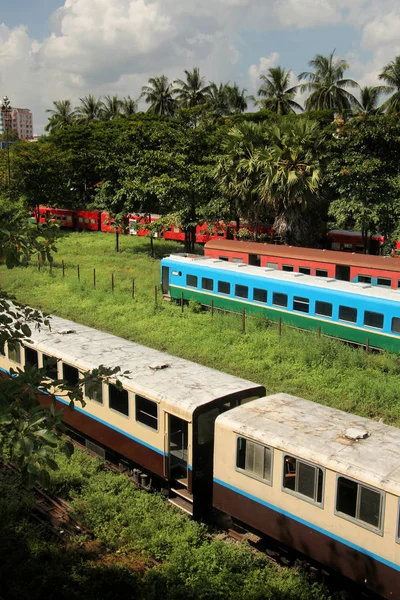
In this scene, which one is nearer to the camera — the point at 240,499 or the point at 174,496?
the point at 240,499

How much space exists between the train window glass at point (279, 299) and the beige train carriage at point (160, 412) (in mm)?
10068

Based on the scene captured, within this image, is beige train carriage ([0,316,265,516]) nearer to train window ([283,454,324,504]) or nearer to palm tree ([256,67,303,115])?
train window ([283,454,324,504])

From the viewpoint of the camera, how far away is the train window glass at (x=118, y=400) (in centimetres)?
1126

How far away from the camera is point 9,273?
34.2m

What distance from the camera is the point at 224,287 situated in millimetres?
24516

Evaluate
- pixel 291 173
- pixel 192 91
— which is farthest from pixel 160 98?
pixel 291 173

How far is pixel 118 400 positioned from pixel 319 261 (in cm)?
1601

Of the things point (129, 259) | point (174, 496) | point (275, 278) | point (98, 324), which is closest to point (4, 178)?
point (129, 259)

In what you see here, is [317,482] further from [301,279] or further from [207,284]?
[207,284]

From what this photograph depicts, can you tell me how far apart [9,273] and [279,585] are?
29363 millimetres

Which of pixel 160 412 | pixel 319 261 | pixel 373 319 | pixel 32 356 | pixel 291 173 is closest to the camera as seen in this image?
pixel 160 412

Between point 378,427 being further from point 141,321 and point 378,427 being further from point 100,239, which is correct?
point 100,239

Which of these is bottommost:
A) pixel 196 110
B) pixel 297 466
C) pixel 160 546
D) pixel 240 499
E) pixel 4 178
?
pixel 160 546

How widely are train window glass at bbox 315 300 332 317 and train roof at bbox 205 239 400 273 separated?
13.3 ft
